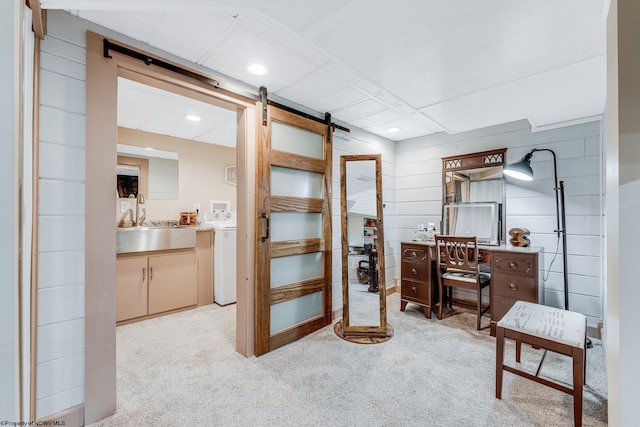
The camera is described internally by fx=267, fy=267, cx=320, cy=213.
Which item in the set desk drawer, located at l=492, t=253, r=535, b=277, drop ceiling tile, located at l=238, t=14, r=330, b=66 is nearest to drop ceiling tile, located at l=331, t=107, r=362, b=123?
drop ceiling tile, located at l=238, t=14, r=330, b=66

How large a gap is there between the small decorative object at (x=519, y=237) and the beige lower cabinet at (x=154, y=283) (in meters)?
3.74

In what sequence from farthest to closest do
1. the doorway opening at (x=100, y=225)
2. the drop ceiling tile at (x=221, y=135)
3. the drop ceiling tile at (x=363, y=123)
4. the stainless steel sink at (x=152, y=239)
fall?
the drop ceiling tile at (x=221, y=135) → the drop ceiling tile at (x=363, y=123) → the stainless steel sink at (x=152, y=239) → the doorway opening at (x=100, y=225)

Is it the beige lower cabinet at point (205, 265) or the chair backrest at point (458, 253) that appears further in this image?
the beige lower cabinet at point (205, 265)

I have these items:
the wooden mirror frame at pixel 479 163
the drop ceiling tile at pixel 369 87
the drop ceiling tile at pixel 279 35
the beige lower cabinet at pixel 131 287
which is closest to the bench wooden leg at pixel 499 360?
the wooden mirror frame at pixel 479 163

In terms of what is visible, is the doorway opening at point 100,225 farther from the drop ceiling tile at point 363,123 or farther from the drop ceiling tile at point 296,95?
the drop ceiling tile at point 363,123

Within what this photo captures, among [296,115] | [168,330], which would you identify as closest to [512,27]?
[296,115]

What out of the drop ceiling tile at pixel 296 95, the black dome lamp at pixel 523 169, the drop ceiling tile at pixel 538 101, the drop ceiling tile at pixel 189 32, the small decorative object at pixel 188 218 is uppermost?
the drop ceiling tile at pixel 189 32

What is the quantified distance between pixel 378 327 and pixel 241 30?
2.71 metres

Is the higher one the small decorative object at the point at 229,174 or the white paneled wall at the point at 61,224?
the small decorative object at the point at 229,174

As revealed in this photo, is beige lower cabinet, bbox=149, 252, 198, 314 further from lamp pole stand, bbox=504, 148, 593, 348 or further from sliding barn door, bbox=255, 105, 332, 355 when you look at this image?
lamp pole stand, bbox=504, 148, 593, 348

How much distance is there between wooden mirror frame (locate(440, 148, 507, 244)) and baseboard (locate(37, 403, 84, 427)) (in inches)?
147

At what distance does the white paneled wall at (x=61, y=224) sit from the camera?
141 centimetres

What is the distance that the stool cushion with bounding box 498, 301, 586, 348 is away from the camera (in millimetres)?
1540

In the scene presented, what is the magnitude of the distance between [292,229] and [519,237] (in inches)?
95.6
